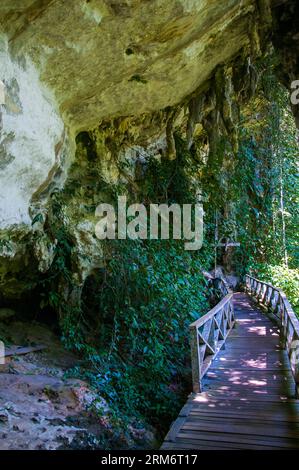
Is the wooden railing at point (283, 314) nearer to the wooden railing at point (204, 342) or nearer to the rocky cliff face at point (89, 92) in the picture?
the wooden railing at point (204, 342)

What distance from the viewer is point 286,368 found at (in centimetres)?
563

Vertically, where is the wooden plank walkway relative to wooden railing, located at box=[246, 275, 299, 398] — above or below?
below

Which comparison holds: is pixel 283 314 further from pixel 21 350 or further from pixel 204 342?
pixel 21 350

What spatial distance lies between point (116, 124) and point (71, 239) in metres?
2.18

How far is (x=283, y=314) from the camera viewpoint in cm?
780

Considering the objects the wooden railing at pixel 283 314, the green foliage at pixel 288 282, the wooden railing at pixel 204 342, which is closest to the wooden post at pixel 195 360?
the wooden railing at pixel 204 342

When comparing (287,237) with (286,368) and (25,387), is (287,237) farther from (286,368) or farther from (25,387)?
(25,387)

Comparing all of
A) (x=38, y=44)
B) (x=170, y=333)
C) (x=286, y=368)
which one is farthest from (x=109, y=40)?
(x=286, y=368)

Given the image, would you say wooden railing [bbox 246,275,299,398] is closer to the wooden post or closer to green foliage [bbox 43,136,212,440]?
the wooden post

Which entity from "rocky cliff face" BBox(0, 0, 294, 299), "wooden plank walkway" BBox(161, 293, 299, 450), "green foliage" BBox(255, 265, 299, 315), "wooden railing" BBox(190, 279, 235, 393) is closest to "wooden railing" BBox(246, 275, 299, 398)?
"wooden plank walkway" BBox(161, 293, 299, 450)

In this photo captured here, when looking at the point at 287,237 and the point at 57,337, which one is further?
the point at 287,237

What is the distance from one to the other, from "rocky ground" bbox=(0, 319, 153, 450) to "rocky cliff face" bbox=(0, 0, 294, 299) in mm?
1294

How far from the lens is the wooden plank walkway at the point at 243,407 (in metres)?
3.53

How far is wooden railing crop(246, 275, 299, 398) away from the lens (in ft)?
15.2
